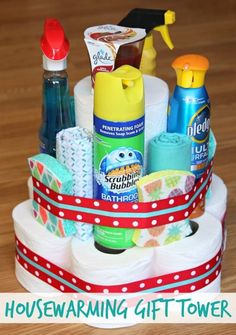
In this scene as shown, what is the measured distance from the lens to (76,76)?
6.27 feet

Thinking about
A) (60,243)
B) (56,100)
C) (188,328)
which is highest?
(56,100)

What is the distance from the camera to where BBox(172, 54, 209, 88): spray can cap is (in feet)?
3.71

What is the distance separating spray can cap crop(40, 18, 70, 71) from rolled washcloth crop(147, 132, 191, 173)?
0.54 ft

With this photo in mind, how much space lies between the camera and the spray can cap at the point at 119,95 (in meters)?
1.04

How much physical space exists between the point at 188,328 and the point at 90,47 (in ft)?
1.33

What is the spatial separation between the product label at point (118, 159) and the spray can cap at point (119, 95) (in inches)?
0.4

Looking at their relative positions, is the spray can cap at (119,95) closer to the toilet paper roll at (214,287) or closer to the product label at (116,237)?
the product label at (116,237)

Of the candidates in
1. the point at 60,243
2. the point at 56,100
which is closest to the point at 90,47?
the point at 56,100

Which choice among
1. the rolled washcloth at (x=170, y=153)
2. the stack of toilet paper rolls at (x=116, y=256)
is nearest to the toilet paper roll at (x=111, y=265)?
the stack of toilet paper rolls at (x=116, y=256)

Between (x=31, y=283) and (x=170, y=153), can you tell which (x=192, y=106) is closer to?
(x=170, y=153)

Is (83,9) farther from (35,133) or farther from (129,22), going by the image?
(129,22)

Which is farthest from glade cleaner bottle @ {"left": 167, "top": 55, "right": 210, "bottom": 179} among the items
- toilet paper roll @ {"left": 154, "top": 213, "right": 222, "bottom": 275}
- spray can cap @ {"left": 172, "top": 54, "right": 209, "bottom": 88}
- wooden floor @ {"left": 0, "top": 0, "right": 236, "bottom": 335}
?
wooden floor @ {"left": 0, "top": 0, "right": 236, "bottom": 335}

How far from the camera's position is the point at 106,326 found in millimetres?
1164

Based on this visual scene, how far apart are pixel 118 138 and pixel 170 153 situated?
3.7 inches
